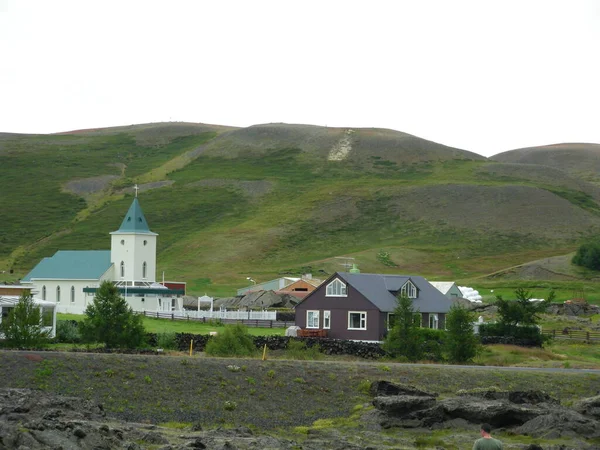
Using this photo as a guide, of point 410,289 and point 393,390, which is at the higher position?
point 410,289

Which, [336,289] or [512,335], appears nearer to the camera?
[512,335]

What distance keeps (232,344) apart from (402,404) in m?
17.4

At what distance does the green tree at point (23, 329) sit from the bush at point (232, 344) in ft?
27.0

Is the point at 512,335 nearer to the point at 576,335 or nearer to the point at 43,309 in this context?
the point at 576,335

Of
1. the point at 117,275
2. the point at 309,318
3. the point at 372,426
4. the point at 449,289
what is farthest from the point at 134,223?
the point at 372,426

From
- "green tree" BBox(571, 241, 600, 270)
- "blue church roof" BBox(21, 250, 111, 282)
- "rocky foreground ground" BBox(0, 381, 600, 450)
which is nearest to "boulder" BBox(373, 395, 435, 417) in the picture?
"rocky foreground ground" BBox(0, 381, 600, 450)

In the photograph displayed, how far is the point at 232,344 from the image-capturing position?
5212 centimetres

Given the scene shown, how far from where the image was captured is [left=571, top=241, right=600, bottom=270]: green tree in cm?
13662

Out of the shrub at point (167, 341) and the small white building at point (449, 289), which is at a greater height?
the small white building at point (449, 289)

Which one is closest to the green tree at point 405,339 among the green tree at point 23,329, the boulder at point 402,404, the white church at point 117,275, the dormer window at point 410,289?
the boulder at point 402,404

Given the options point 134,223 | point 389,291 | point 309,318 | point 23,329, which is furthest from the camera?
point 134,223

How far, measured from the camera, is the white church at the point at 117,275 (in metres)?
99.4

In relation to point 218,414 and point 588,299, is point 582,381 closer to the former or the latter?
point 218,414

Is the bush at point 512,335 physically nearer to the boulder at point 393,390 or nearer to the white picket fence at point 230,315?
the white picket fence at point 230,315
